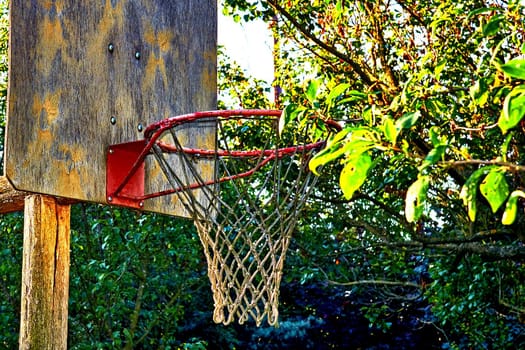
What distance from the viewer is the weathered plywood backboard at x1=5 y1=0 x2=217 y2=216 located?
2.82 meters

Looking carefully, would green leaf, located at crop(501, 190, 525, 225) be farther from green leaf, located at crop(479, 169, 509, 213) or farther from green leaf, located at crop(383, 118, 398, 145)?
green leaf, located at crop(383, 118, 398, 145)

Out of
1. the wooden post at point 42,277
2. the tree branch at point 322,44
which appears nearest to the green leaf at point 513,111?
the wooden post at point 42,277

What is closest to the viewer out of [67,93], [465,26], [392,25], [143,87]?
[67,93]

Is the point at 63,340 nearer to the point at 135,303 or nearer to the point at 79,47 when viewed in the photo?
the point at 79,47

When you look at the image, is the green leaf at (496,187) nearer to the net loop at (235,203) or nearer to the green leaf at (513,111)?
the green leaf at (513,111)

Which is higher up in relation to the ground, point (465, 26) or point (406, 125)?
point (465, 26)

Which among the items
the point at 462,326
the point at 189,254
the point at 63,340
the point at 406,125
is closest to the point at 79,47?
the point at 63,340

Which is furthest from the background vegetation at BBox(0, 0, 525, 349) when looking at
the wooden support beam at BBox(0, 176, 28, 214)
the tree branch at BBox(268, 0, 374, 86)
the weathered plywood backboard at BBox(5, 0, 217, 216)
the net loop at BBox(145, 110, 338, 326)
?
the wooden support beam at BBox(0, 176, 28, 214)

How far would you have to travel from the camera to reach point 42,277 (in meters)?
3.09

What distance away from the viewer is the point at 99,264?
563 centimetres

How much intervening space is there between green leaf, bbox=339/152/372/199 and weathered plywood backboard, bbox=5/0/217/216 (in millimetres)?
1570

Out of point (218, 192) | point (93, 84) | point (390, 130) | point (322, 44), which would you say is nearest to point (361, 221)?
point (322, 44)

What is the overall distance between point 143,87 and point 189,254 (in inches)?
114

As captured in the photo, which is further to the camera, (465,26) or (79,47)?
(465,26)
